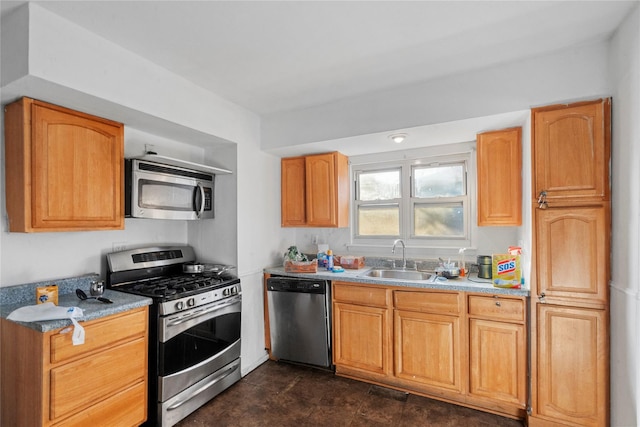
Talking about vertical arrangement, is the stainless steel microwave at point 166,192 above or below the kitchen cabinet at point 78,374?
above

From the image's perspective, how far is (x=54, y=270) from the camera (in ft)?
6.90

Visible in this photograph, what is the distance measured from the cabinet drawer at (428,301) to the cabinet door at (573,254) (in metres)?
0.54

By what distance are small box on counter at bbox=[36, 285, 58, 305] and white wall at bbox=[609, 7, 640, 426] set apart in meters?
3.30

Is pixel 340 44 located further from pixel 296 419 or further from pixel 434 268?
pixel 296 419

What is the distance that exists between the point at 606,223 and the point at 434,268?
4.49ft

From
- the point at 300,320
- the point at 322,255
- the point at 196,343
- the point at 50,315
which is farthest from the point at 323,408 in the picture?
the point at 50,315

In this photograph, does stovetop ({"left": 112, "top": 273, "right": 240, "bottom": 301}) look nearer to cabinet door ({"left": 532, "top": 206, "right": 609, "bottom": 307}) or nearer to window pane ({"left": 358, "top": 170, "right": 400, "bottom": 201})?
window pane ({"left": 358, "top": 170, "right": 400, "bottom": 201})

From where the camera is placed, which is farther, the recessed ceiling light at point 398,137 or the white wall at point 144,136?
the recessed ceiling light at point 398,137

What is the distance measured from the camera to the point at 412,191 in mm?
3254

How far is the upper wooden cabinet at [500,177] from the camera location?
241 cm

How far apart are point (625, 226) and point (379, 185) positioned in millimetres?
2060

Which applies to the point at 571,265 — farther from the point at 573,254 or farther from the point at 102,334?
the point at 102,334

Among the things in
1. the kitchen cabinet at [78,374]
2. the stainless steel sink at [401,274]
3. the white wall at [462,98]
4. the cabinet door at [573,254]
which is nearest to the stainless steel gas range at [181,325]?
the kitchen cabinet at [78,374]

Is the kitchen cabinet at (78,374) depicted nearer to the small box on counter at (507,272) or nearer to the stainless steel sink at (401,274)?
the stainless steel sink at (401,274)
